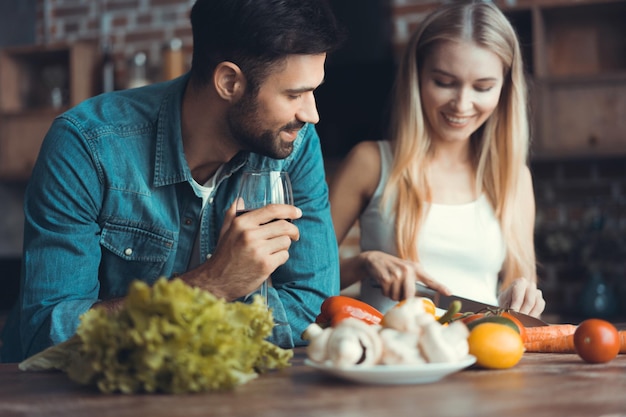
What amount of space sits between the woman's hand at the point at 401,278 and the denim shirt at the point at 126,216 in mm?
108

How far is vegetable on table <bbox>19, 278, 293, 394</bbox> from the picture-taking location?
95 centimetres

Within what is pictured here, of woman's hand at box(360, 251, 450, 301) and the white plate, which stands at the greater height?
the white plate

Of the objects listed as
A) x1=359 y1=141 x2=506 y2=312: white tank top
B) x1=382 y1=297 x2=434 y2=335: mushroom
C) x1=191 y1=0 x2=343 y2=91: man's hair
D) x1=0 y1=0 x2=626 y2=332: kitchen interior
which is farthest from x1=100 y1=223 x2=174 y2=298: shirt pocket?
x1=0 y1=0 x2=626 y2=332: kitchen interior

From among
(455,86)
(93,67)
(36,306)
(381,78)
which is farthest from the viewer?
(93,67)

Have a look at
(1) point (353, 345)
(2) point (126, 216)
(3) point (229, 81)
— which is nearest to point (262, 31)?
(3) point (229, 81)

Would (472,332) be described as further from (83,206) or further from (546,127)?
(546,127)

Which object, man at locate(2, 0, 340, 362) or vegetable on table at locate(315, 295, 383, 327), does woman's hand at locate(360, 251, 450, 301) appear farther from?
vegetable on table at locate(315, 295, 383, 327)

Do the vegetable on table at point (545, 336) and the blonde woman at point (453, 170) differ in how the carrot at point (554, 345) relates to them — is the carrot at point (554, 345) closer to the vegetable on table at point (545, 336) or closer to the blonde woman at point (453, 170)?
the vegetable on table at point (545, 336)

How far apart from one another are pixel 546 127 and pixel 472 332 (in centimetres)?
275

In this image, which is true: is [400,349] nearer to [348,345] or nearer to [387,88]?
[348,345]

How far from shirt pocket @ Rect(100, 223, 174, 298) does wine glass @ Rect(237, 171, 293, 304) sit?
476 millimetres

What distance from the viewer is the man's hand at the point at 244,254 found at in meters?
1.37

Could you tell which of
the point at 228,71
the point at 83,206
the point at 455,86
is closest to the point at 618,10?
the point at 455,86

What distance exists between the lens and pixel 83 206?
5.26ft
